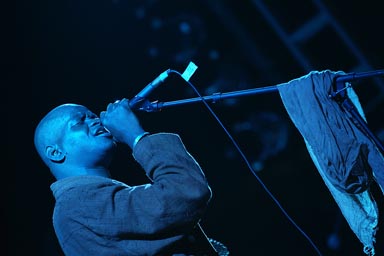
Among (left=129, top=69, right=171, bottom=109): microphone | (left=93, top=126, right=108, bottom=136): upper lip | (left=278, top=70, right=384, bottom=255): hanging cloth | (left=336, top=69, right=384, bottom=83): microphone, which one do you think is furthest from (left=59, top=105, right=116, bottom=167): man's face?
(left=336, top=69, right=384, bottom=83): microphone

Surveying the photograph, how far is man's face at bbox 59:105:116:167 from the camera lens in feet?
6.76

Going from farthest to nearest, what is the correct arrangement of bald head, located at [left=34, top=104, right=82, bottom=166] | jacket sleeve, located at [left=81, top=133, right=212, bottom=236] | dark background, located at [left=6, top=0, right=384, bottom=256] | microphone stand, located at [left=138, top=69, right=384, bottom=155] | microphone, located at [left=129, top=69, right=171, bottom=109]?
dark background, located at [left=6, top=0, right=384, bottom=256], bald head, located at [left=34, top=104, right=82, bottom=166], microphone, located at [left=129, top=69, right=171, bottom=109], microphone stand, located at [left=138, top=69, right=384, bottom=155], jacket sleeve, located at [left=81, top=133, right=212, bottom=236]

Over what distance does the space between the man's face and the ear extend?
29 millimetres

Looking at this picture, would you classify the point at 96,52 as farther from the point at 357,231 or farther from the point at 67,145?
the point at 357,231

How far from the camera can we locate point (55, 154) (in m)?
2.14

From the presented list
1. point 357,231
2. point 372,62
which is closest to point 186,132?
point 372,62

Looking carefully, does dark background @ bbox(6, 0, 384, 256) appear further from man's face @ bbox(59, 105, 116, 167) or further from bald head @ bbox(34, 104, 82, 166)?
man's face @ bbox(59, 105, 116, 167)

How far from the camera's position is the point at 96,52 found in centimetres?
342

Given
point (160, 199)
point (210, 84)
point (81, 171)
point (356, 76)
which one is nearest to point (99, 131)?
point (81, 171)

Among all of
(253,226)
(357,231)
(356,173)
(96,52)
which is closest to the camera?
(356,173)

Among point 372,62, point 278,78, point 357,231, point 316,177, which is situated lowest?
point 316,177

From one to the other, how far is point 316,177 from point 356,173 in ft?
7.56

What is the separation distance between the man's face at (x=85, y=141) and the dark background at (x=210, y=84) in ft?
3.71

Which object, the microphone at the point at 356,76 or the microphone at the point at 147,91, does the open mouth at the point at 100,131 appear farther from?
the microphone at the point at 356,76
